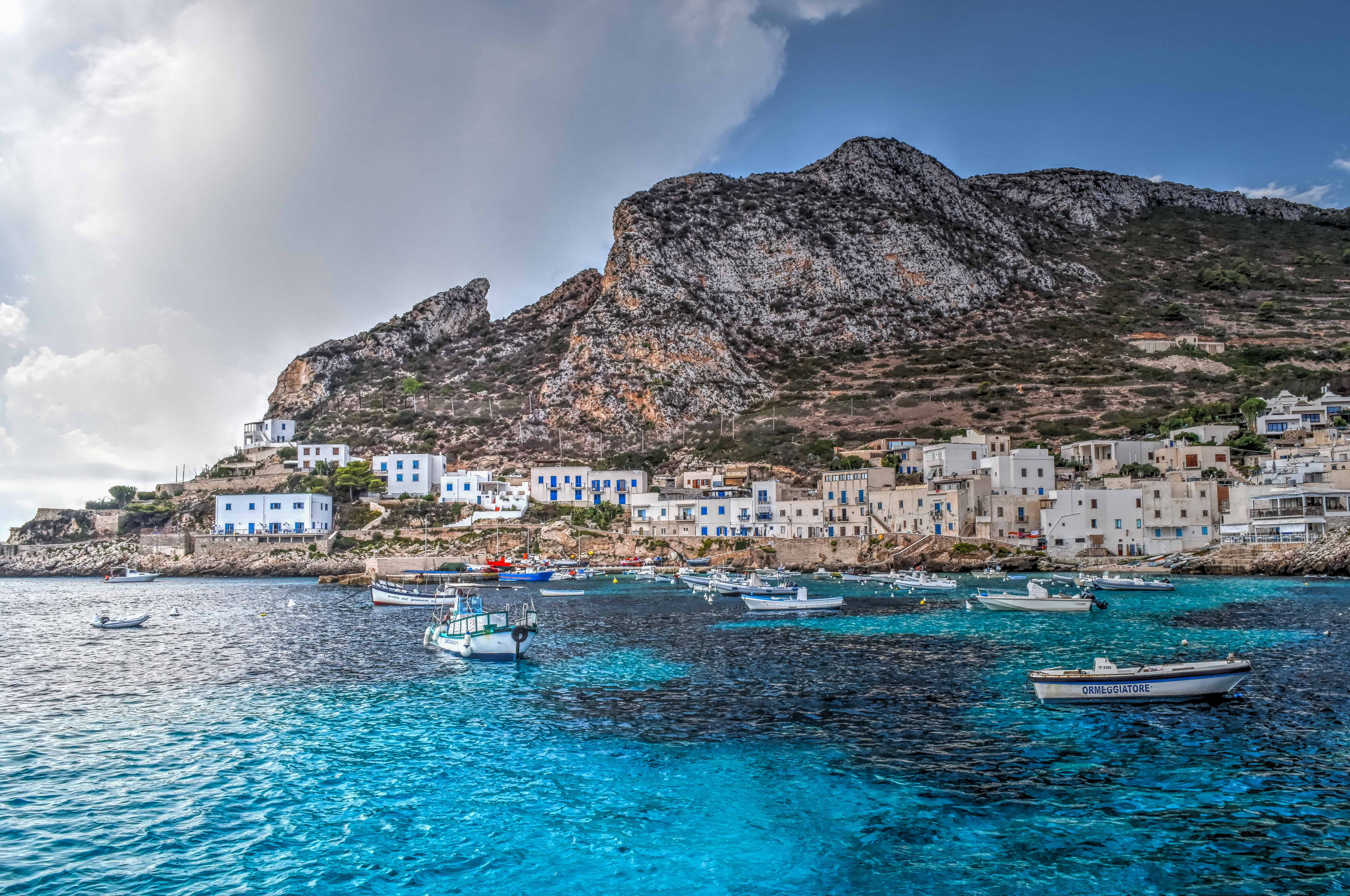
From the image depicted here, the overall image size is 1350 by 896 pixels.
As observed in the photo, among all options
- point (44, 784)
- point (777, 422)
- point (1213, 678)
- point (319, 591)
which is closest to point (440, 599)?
point (319, 591)

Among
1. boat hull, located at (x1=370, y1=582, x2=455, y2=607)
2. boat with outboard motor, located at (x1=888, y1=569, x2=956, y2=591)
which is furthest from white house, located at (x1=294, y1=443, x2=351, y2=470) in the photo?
boat with outboard motor, located at (x1=888, y1=569, x2=956, y2=591)

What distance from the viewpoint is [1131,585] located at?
5256cm

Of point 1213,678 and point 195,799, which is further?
point 1213,678

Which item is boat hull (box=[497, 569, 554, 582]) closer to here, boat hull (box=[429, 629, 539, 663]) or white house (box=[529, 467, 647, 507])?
white house (box=[529, 467, 647, 507])

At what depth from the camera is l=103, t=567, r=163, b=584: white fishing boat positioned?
7956 centimetres

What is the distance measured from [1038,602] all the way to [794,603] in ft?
42.3

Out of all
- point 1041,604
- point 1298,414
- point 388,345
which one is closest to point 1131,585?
point 1041,604

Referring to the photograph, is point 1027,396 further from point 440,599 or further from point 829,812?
point 829,812

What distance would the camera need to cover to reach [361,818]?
13.6 m

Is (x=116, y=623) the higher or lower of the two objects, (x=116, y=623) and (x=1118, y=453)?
the lower

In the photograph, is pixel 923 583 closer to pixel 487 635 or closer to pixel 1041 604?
pixel 1041 604

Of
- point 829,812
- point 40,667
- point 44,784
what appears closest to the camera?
point 829,812

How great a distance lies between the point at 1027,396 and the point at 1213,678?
99.1 m

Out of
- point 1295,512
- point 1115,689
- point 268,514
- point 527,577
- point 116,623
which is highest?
point 268,514
